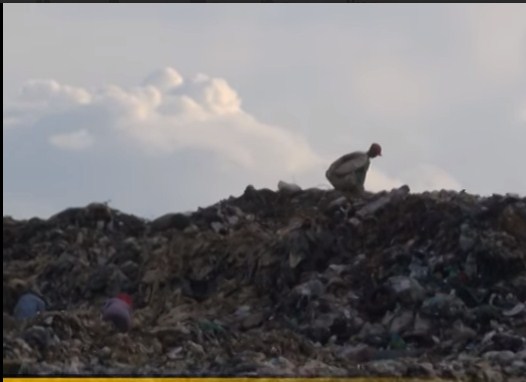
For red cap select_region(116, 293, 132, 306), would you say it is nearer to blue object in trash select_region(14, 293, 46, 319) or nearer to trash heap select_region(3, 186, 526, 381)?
trash heap select_region(3, 186, 526, 381)

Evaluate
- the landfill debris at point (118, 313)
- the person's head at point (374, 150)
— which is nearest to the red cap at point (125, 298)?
the landfill debris at point (118, 313)

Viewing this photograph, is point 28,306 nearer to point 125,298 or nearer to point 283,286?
point 125,298

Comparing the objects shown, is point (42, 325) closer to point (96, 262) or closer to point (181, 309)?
point (181, 309)

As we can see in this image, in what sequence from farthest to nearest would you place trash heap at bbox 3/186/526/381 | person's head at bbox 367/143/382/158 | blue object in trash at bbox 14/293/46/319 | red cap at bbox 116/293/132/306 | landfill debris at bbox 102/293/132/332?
person's head at bbox 367/143/382/158
red cap at bbox 116/293/132/306
blue object in trash at bbox 14/293/46/319
landfill debris at bbox 102/293/132/332
trash heap at bbox 3/186/526/381

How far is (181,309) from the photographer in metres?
8.13

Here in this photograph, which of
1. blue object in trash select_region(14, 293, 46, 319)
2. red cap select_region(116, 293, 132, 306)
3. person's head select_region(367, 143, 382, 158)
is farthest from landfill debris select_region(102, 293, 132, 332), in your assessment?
person's head select_region(367, 143, 382, 158)

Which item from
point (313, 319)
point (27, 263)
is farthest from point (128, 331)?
point (27, 263)

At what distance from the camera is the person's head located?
27.8ft

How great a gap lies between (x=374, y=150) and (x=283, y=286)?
130 cm

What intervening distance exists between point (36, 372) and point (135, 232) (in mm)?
2995

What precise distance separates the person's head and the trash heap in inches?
19.8

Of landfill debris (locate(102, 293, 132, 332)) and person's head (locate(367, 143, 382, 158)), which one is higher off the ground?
person's head (locate(367, 143, 382, 158))

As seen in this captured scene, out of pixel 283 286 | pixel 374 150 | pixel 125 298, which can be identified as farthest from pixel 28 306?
pixel 374 150

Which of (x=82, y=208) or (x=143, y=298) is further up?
(x=82, y=208)
